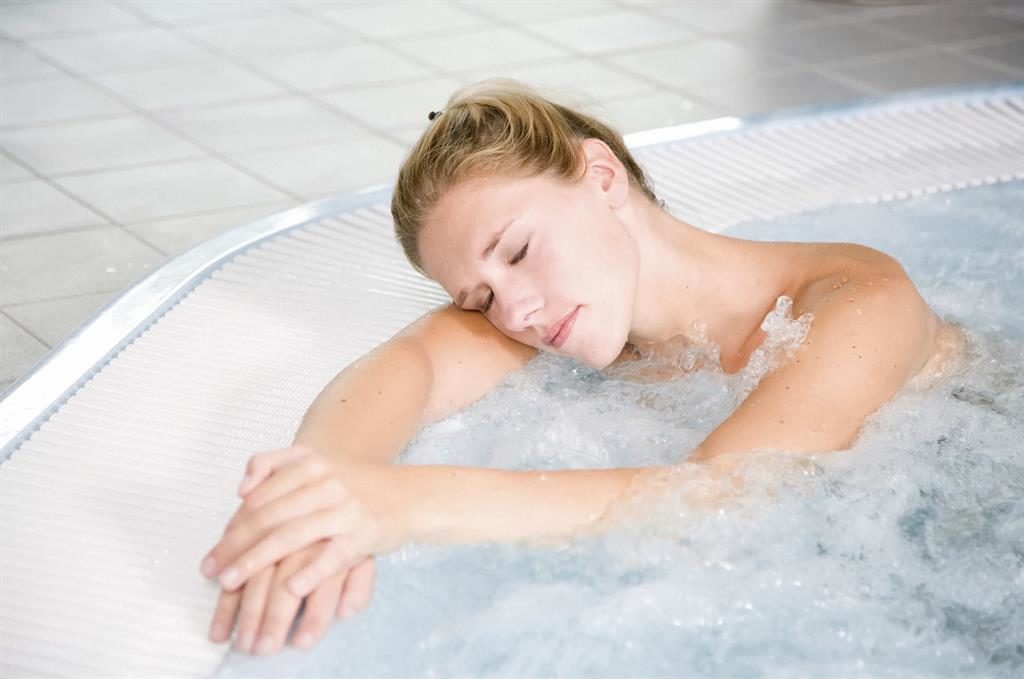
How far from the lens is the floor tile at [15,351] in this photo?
7.75 ft

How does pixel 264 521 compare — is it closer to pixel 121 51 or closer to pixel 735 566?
pixel 735 566

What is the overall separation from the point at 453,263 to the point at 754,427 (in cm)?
42

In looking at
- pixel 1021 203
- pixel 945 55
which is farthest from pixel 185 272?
pixel 945 55

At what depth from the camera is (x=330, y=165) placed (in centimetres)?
335

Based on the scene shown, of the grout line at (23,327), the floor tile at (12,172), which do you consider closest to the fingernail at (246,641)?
the grout line at (23,327)

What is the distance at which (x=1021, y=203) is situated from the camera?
278cm

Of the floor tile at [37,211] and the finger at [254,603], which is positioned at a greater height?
the finger at [254,603]

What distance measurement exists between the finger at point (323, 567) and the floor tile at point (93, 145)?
217cm

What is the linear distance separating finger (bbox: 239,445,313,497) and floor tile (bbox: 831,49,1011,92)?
9.53 feet

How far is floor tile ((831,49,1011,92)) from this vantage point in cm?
396

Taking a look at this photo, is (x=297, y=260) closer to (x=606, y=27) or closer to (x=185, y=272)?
(x=185, y=272)

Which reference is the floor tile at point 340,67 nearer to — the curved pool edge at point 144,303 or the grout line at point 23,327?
the curved pool edge at point 144,303

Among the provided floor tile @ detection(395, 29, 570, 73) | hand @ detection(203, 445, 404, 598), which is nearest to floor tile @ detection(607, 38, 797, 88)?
floor tile @ detection(395, 29, 570, 73)

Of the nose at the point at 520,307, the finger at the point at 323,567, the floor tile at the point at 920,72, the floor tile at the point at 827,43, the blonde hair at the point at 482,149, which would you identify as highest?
the blonde hair at the point at 482,149
